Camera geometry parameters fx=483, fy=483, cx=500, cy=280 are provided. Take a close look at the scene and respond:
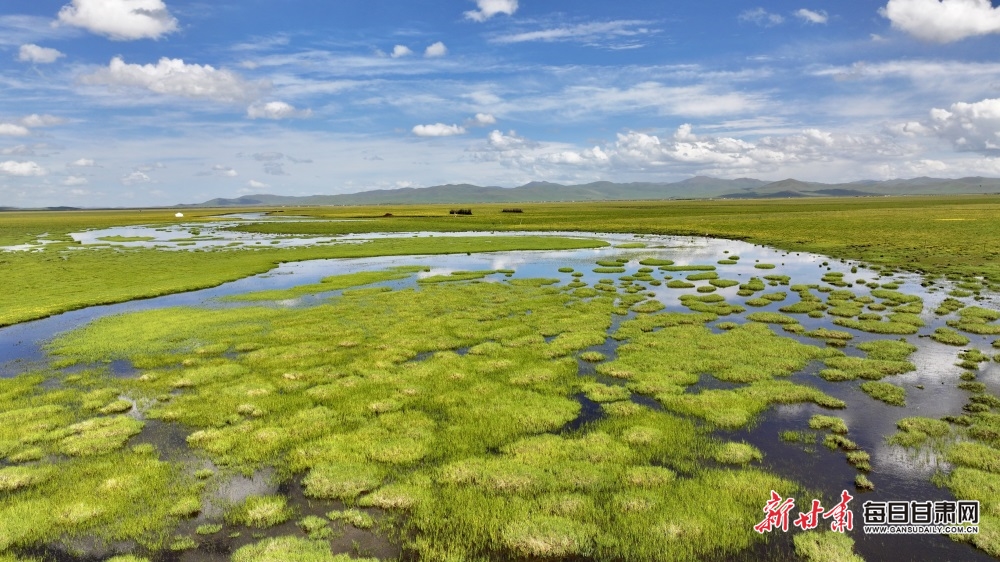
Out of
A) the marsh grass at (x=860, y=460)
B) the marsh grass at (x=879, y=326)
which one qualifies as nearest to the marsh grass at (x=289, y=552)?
the marsh grass at (x=860, y=460)

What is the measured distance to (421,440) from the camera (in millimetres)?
16141

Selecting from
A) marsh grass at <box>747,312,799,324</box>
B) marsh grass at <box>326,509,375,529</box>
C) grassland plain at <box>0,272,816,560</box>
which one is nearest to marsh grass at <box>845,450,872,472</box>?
grassland plain at <box>0,272,816,560</box>

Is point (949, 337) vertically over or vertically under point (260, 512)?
over

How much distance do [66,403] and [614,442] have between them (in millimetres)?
21659

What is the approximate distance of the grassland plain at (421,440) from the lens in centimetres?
1173

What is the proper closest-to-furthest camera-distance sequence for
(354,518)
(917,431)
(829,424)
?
(354,518) < (917,431) < (829,424)

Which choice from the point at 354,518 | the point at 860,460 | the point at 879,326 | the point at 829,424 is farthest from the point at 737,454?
the point at 879,326

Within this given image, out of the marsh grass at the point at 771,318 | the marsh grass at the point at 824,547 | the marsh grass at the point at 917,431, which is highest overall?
the marsh grass at the point at 771,318

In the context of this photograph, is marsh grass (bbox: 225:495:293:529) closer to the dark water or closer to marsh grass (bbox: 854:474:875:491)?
the dark water

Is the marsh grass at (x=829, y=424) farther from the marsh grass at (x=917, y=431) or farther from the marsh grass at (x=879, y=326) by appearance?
the marsh grass at (x=879, y=326)

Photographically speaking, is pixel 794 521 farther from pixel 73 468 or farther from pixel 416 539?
pixel 73 468

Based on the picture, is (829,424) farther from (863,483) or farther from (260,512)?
(260,512)

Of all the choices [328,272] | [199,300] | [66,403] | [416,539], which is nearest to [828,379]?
[416,539]

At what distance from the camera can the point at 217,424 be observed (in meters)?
17.5
